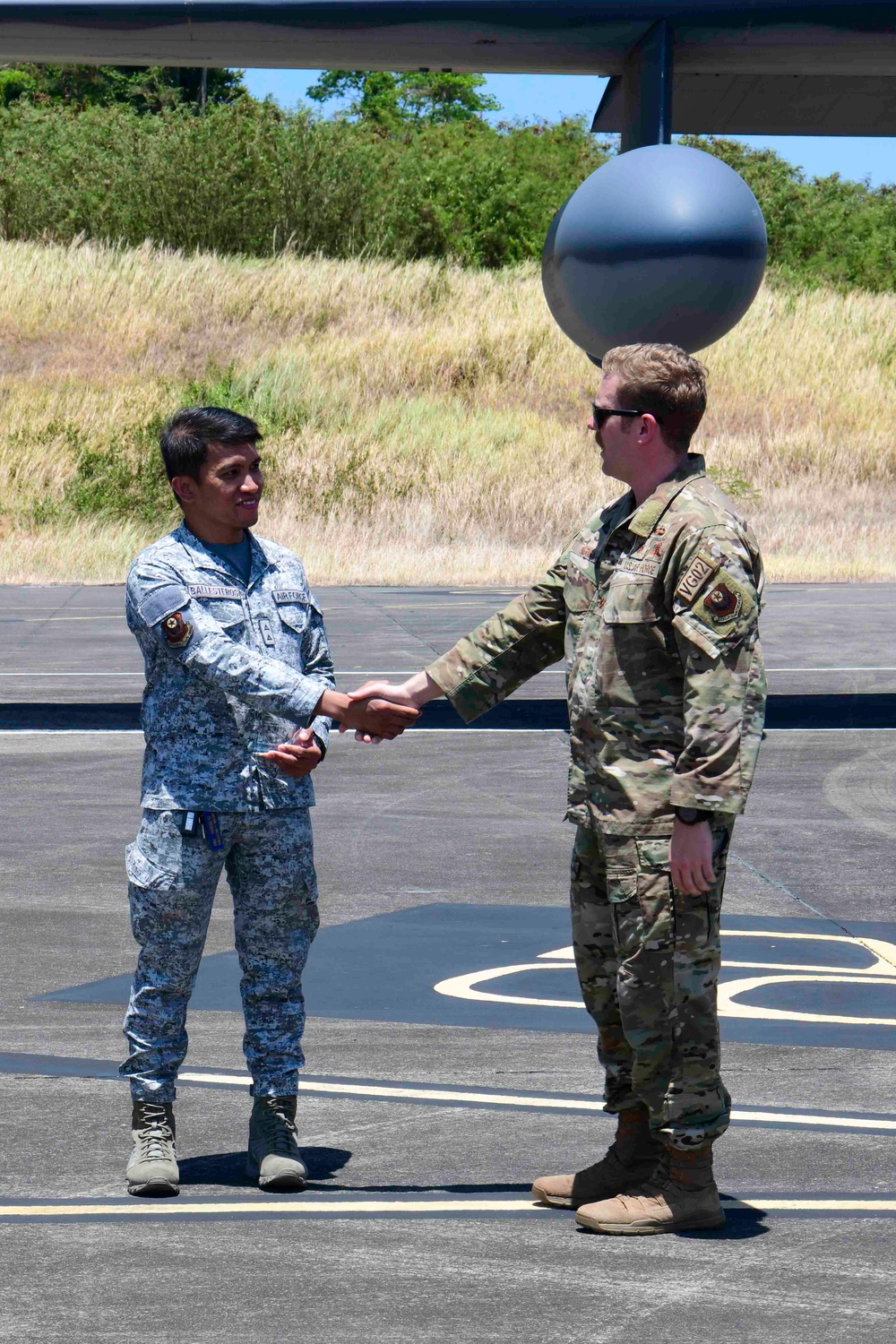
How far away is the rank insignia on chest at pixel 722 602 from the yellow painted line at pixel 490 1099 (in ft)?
5.64

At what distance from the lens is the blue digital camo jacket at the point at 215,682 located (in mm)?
5023

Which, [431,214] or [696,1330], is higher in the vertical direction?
[431,214]

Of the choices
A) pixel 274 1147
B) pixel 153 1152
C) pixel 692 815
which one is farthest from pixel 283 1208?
pixel 692 815

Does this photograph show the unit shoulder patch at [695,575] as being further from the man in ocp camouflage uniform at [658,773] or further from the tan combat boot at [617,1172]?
the tan combat boot at [617,1172]

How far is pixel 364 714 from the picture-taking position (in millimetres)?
5348

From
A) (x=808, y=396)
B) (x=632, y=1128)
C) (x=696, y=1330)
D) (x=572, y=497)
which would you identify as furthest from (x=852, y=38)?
(x=808, y=396)

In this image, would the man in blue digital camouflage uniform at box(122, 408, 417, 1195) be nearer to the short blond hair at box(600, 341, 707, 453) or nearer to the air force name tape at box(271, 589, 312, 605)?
the air force name tape at box(271, 589, 312, 605)

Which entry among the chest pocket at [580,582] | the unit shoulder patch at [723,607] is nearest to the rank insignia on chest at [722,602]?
the unit shoulder patch at [723,607]

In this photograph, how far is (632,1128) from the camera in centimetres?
484

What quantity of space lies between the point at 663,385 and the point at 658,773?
0.93 metres

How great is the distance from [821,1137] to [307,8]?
972 cm

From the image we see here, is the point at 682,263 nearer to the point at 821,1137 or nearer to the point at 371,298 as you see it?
the point at 821,1137

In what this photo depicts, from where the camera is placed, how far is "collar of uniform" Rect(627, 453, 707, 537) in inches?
184

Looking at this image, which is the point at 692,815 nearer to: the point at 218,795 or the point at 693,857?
the point at 693,857
